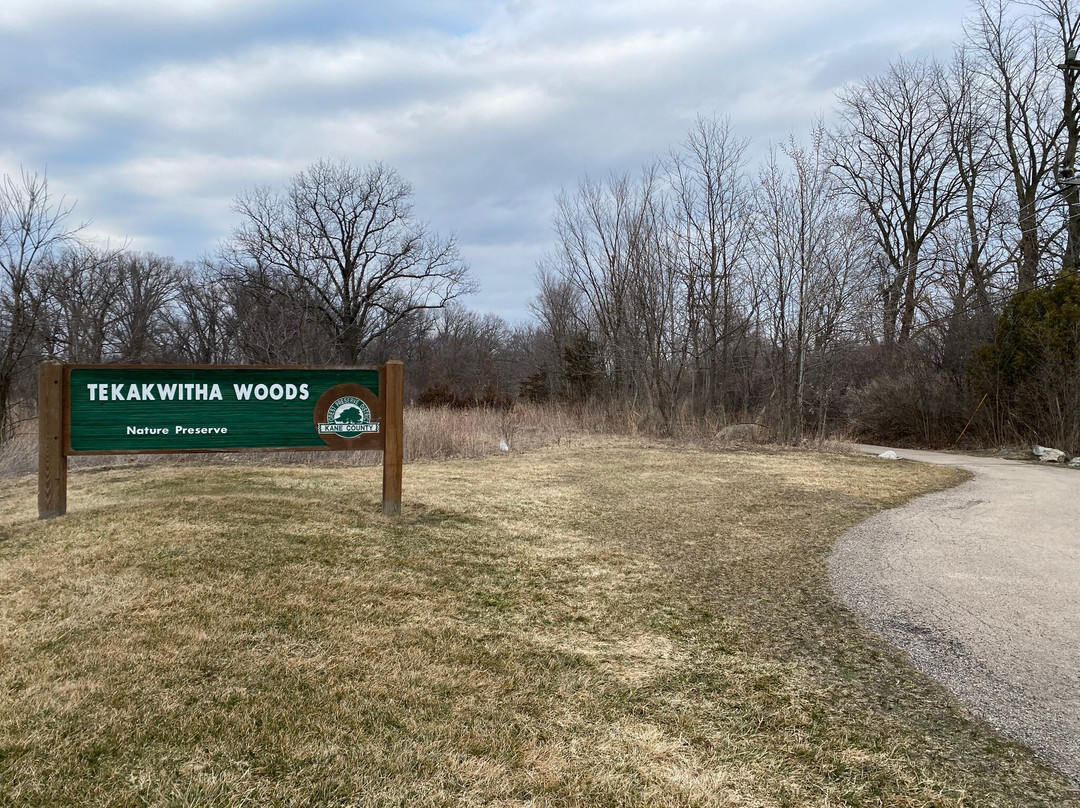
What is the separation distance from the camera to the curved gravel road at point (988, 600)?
3037 mm

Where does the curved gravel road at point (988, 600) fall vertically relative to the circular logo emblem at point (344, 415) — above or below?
below

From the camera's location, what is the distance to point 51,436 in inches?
215

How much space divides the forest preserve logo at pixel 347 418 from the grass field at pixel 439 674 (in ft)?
2.42

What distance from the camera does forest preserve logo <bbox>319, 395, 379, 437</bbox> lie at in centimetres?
611

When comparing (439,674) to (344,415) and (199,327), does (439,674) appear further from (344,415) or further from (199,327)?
(199,327)

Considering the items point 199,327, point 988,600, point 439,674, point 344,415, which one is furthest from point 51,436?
point 199,327

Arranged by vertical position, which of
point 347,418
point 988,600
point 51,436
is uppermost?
point 347,418

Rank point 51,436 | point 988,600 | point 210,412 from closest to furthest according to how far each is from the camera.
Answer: point 988,600 < point 51,436 < point 210,412

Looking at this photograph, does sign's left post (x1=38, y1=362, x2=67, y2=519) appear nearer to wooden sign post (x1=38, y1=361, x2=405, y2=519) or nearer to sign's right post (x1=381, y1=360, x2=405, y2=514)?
wooden sign post (x1=38, y1=361, x2=405, y2=519)

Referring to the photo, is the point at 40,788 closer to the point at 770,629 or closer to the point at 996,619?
the point at 770,629

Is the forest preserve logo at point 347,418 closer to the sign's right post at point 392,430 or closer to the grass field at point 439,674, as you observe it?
the sign's right post at point 392,430

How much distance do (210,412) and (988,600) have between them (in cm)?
613

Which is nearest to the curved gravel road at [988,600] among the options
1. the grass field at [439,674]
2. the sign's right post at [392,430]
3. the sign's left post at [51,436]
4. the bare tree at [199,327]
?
the grass field at [439,674]

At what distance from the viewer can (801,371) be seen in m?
16.4
